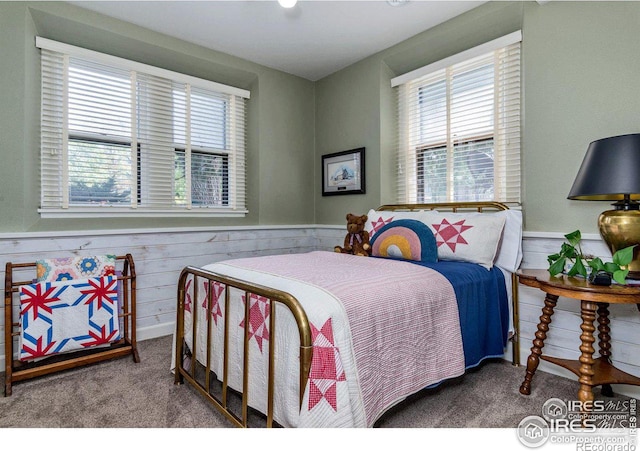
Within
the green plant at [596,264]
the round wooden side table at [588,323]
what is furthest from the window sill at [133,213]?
the green plant at [596,264]

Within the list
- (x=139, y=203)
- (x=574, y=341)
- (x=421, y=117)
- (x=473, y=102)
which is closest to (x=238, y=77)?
(x=139, y=203)

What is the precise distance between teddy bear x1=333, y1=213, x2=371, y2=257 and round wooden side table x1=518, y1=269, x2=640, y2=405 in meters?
1.09

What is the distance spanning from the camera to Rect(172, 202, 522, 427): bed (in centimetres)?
131

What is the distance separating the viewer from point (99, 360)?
2.32m

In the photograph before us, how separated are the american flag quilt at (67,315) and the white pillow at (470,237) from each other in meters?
2.17

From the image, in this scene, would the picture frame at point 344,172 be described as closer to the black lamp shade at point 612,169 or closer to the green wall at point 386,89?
the green wall at point 386,89

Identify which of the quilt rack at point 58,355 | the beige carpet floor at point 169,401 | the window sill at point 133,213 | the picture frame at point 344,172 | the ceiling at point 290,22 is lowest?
the beige carpet floor at point 169,401

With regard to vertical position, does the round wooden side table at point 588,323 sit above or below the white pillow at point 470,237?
below

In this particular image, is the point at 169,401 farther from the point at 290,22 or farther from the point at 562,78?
the point at 562,78

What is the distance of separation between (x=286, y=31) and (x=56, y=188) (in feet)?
6.65

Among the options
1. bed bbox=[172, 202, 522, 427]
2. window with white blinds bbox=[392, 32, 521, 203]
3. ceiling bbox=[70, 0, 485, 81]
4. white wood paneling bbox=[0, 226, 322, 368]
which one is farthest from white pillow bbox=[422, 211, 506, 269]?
white wood paneling bbox=[0, 226, 322, 368]

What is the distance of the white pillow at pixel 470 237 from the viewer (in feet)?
7.29

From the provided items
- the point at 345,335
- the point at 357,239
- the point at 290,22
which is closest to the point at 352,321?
the point at 345,335

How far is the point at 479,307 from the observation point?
6.66ft
